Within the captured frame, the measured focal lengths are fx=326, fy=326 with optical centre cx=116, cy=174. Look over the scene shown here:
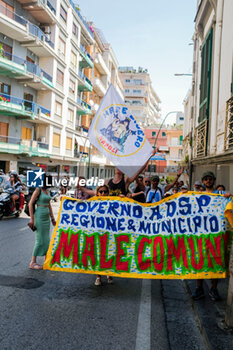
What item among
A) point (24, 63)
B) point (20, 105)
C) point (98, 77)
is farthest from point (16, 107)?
point (98, 77)

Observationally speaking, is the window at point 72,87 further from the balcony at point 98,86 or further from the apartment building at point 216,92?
the apartment building at point 216,92

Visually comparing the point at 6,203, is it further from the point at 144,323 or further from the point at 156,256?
the point at 144,323

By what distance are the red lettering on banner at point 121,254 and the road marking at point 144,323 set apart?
512 mm

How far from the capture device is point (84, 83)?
127 ft

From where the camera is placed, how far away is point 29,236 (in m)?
8.59

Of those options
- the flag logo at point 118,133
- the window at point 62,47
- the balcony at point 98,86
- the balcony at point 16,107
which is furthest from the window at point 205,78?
the balcony at point 98,86

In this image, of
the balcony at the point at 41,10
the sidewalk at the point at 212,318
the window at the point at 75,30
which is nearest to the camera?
the sidewalk at the point at 212,318

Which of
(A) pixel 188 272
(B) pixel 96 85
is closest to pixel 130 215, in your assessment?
(A) pixel 188 272

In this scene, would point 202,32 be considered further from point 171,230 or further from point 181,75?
point 171,230

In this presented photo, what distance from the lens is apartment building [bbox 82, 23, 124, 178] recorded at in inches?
1715

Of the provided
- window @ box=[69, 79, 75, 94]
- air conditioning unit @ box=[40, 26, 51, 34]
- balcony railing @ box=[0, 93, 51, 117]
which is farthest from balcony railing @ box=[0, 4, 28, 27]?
window @ box=[69, 79, 75, 94]

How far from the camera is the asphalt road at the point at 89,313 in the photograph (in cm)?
329

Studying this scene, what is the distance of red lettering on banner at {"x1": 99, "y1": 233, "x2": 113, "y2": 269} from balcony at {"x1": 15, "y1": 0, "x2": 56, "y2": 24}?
2618 centimetres

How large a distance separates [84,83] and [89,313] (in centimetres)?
3701
